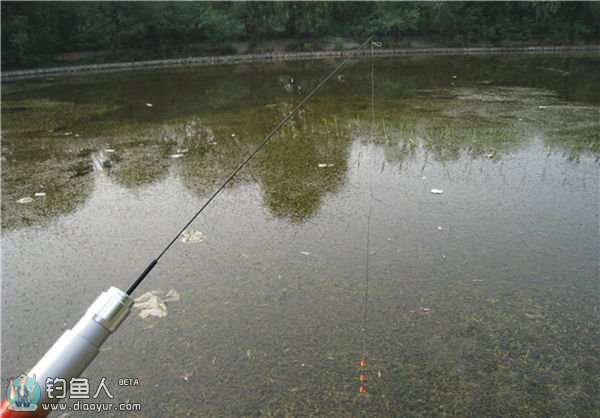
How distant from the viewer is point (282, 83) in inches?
380

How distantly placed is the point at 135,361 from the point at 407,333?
1.14m

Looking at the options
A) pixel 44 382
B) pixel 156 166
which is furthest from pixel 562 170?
pixel 44 382

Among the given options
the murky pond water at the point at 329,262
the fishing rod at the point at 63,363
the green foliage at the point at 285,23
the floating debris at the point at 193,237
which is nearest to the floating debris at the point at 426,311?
the murky pond water at the point at 329,262

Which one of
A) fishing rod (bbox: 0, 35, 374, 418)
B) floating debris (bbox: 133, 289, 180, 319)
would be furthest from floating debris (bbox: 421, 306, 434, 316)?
fishing rod (bbox: 0, 35, 374, 418)

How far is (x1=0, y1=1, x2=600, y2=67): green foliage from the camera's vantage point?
648 inches

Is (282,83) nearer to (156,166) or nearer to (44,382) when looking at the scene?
(156,166)

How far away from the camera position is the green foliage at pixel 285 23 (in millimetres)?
16453

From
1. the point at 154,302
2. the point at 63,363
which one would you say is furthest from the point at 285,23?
the point at 63,363
